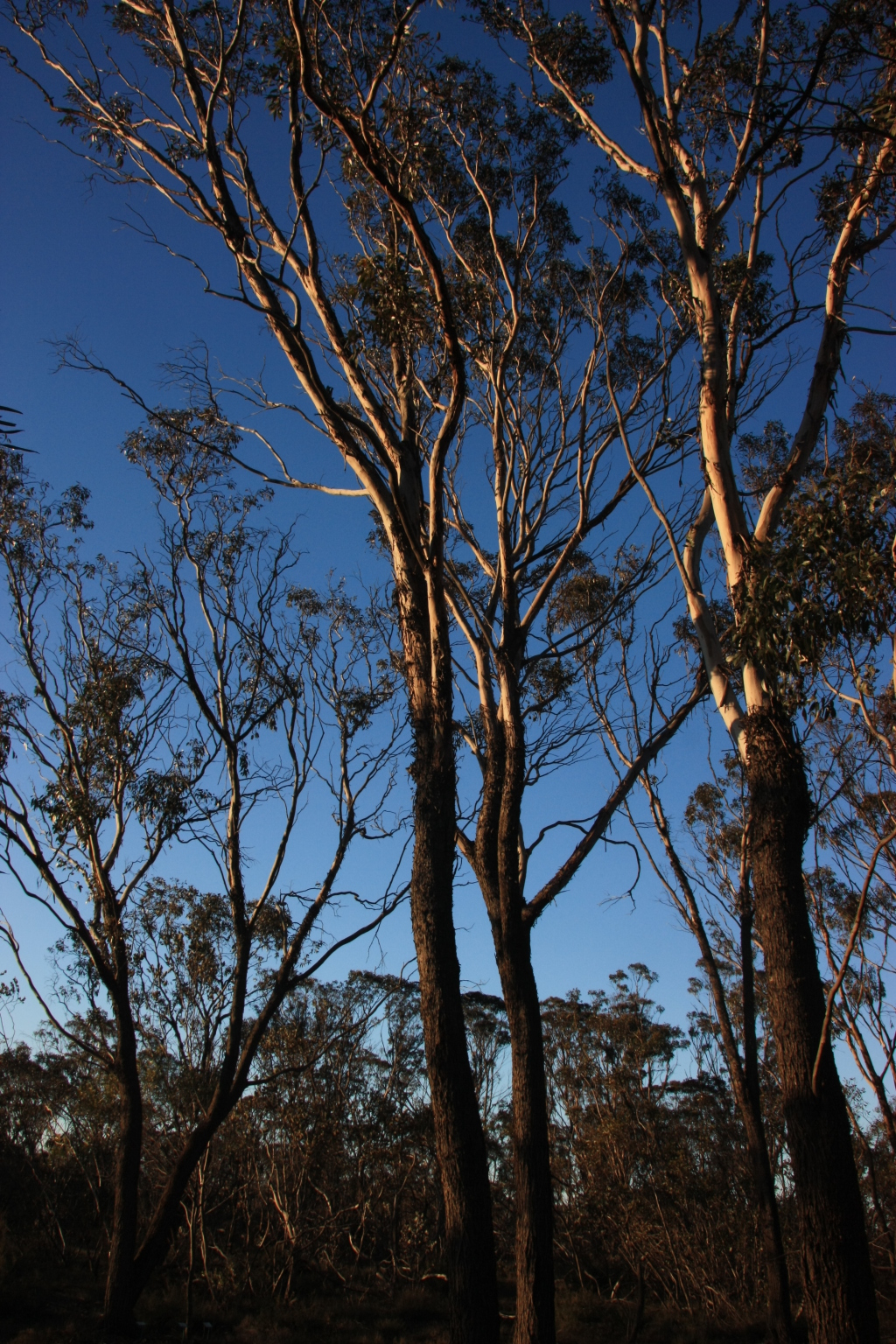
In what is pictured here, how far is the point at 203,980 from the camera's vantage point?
11812mm

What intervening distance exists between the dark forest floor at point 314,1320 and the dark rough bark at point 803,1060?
7610mm

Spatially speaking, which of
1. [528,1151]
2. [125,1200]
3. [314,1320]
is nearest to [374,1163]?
[314,1320]

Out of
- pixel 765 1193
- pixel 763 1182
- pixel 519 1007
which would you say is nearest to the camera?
pixel 519 1007

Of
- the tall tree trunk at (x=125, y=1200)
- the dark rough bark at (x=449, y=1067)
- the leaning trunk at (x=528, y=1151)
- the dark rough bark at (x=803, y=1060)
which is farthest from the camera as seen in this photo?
the tall tree trunk at (x=125, y=1200)

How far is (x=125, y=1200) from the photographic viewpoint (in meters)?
8.41

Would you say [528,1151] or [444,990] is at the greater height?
[444,990]

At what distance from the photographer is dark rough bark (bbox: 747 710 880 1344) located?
3.63 m

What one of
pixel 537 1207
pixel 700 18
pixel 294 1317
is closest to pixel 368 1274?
pixel 294 1317

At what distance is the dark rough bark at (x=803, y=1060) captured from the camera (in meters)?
3.63

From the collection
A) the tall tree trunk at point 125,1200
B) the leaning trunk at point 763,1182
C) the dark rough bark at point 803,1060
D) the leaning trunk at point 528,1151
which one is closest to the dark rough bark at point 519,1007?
the leaning trunk at point 528,1151

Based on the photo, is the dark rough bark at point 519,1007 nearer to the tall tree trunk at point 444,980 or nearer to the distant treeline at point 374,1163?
the tall tree trunk at point 444,980

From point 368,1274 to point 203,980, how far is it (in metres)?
8.51

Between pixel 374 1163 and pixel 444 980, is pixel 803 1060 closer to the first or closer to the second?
pixel 444 980

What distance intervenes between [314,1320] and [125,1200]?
19.3 feet
